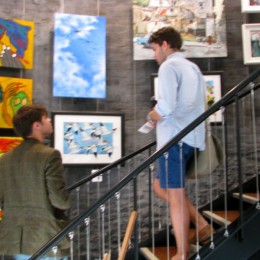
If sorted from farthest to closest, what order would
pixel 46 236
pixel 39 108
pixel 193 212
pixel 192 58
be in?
1. pixel 192 58
2. pixel 193 212
3. pixel 39 108
4. pixel 46 236

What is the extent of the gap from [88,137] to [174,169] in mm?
1856

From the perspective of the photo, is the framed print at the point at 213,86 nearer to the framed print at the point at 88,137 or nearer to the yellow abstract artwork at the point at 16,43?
the framed print at the point at 88,137

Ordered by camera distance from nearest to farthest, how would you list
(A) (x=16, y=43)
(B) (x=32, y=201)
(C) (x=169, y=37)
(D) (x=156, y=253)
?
1. (B) (x=32, y=201)
2. (C) (x=169, y=37)
3. (D) (x=156, y=253)
4. (A) (x=16, y=43)

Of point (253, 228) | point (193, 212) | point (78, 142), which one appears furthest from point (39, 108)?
point (78, 142)

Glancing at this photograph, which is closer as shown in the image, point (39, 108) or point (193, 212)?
point (39, 108)

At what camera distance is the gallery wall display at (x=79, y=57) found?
4293 millimetres

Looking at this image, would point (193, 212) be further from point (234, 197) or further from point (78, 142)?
point (78, 142)

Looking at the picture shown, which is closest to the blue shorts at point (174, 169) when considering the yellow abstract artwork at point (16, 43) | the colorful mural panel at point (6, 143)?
the colorful mural panel at point (6, 143)

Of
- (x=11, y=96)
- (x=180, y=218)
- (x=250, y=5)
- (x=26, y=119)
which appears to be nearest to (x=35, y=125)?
(x=26, y=119)

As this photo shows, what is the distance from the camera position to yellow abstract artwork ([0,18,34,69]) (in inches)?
163

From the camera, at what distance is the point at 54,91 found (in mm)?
4246

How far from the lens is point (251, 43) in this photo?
4.40 m

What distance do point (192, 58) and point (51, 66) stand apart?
1580mm

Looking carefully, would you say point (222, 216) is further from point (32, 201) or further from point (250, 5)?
point (250, 5)
